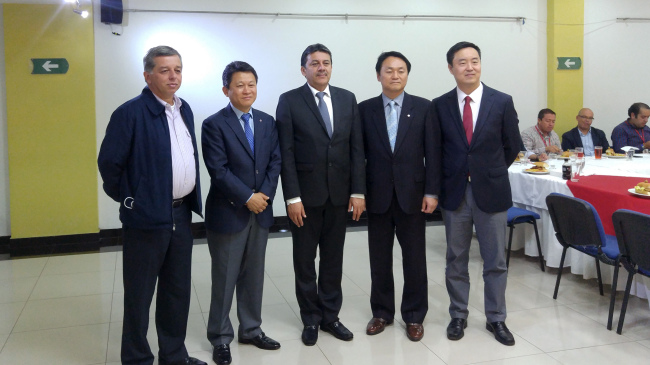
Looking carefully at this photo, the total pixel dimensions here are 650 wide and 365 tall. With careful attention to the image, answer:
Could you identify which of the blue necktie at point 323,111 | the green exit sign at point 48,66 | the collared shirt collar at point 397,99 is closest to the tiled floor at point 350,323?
the blue necktie at point 323,111

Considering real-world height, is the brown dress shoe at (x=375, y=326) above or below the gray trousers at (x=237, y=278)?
below

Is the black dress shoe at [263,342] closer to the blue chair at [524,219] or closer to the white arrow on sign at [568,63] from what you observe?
the blue chair at [524,219]

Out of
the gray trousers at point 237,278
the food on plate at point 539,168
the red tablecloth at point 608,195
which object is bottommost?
the gray trousers at point 237,278

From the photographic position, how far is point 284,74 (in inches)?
267

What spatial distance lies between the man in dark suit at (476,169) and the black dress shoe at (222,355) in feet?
4.37

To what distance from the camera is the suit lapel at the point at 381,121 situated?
11.0 ft

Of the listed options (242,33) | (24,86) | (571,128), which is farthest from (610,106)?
(24,86)

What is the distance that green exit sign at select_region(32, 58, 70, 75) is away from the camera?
19.3 feet

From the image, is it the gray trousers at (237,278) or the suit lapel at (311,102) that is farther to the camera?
the suit lapel at (311,102)

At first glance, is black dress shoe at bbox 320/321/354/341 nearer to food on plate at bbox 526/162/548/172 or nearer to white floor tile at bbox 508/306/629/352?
white floor tile at bbox 508/306/629/352

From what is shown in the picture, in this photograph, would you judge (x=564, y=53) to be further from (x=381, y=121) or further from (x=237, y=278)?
(x=237, y=278)

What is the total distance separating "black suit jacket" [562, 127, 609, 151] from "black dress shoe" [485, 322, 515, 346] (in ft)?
15.4

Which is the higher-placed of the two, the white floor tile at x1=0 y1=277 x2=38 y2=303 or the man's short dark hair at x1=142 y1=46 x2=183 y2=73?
the man's short dark hair at x1=142 y1=46 x2=183 y2=73

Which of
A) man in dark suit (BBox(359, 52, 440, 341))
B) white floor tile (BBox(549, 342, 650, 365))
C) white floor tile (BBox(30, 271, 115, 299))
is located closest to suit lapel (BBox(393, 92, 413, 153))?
man in dark suit (BBox(359, 52, 440, 341))
